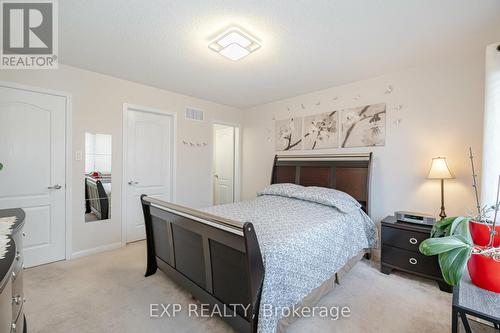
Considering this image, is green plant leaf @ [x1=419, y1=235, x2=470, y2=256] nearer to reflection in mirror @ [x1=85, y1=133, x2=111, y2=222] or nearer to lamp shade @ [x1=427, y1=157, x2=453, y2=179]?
lamp shade @ [x1=427, y1=157, x2=453, y2=179]

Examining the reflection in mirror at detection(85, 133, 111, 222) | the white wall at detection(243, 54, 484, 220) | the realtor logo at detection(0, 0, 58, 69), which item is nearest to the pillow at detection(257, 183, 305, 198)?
the white wall at detection(243, 54, 484, 220)

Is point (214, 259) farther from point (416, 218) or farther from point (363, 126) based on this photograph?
point (363, 126)

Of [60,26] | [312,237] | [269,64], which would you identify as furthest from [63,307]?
[269,64]

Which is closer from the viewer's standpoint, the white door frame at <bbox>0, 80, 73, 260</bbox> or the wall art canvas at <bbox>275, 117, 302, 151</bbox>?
the white door frame at <bbox>0, 80, 73, 260</bbox>

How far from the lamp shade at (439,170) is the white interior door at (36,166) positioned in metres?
4.41

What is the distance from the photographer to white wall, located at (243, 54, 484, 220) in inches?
98.0

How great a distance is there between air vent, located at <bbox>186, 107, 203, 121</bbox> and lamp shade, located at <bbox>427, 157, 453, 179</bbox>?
3.55m

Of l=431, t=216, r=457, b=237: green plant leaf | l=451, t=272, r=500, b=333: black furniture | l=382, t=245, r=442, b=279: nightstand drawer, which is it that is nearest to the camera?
l=451, t=272, r=500, b=333: black furniture

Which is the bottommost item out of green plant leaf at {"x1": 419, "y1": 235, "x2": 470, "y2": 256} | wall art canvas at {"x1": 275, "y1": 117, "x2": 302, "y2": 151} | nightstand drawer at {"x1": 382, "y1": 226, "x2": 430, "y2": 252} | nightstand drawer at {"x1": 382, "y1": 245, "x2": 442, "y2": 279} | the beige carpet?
the beige carpet

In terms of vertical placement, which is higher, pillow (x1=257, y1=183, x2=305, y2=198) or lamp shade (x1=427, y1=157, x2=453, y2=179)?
lamp shade (x1=427, y1=157, x2=453, y2=179)

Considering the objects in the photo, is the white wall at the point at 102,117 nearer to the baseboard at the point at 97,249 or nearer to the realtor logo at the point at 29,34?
the baseboard at the point at 97,249

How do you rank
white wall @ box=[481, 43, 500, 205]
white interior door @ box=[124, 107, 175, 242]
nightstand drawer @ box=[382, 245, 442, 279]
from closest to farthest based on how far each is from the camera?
white wall @ box=[481, 43, 500, 205] < nightstand drawer @ box=[382, 245, 442, 279] < white interior door @ box=[124, 107, 175, 242]

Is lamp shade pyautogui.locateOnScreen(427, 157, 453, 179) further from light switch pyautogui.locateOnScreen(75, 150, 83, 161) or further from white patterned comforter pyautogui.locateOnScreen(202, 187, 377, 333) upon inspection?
light switch pyautogui.locateOnScreen(75, 150, 83, 161)

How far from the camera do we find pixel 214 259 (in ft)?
5.55
